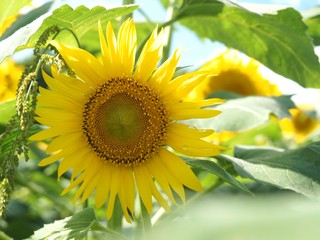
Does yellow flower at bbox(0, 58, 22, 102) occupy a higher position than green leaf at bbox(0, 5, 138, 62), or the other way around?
green leaf at bbox(0, 5, 138, 62)

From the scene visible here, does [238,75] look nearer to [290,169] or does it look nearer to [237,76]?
[237,76]

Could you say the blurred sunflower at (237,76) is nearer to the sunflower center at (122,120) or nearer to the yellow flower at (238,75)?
the yellow flower at (238,75)

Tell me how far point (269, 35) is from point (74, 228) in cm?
74

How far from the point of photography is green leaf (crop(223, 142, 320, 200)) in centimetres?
99

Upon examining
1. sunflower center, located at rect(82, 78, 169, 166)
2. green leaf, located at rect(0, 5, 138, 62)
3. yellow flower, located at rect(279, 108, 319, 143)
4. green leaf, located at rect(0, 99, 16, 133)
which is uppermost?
green leaf, located at rect(0, 5, 138, 62)

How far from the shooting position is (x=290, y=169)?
105 cm

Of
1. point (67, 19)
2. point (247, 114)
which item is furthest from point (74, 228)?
point (247, 114)

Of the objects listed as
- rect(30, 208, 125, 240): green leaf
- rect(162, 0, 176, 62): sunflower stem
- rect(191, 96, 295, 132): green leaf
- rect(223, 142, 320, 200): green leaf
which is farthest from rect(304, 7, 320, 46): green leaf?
rect(30, 208, 125, 240): green leaf

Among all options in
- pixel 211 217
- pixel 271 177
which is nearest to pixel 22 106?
pixel 271 177

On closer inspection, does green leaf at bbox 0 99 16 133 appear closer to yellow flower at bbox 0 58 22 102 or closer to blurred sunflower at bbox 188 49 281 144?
yellow flower at bbox 0 58 22 102

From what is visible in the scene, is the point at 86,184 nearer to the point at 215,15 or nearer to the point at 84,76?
the point at 84,76

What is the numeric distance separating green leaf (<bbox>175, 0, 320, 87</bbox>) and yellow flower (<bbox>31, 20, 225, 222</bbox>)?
46 cm

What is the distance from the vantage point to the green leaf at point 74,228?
3.00 ft

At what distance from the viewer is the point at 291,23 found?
1.34 meters
